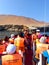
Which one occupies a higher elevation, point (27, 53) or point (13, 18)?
point (13, 18)

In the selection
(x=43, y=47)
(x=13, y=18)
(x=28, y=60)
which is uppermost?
(x=13, y=18)

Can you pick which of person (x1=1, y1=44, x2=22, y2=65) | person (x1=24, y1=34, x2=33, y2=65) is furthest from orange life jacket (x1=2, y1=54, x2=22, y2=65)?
person (x1=24, y1=34, x2=33, y2=65)

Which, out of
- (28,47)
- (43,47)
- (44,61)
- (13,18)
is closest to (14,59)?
(44,61)

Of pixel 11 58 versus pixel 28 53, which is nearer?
pixel 11 58

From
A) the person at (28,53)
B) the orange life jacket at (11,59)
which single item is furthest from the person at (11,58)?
the person at (28,53)

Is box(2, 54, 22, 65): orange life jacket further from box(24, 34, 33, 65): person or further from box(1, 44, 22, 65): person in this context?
box(24, 34, 33, 65): person

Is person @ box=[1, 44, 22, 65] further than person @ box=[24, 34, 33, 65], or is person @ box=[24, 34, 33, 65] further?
person @ box=[24, 34, 33, 65]

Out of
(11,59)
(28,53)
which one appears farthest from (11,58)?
(28,53)

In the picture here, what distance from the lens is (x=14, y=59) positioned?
2896mm

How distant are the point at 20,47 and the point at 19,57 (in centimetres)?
131

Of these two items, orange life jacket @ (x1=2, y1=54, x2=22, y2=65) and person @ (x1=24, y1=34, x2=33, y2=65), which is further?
person @ (x1=24, y1=34, x2=33, y2=65)

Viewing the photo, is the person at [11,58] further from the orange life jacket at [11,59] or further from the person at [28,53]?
the person at [28,53]

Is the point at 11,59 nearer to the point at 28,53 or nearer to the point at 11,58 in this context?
the point at 11,58

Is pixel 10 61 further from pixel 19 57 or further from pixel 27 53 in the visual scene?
pixel 27 53
